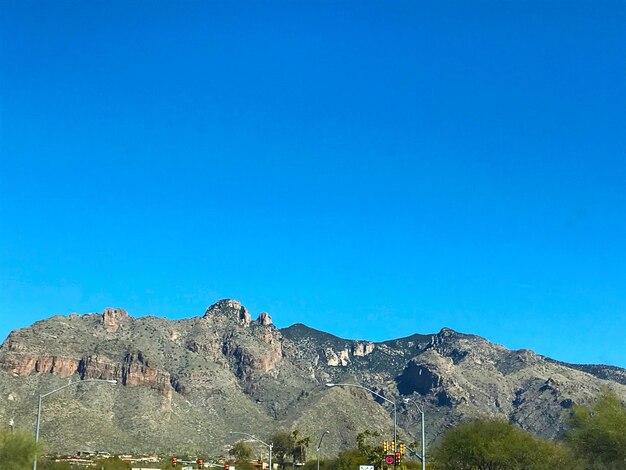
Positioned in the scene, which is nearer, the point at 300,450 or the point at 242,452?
the point at 300,450

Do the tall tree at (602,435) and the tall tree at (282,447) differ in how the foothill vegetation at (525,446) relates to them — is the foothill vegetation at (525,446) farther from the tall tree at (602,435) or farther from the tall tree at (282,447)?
the tall tree at (282,447)

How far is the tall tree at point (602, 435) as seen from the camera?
58969mm

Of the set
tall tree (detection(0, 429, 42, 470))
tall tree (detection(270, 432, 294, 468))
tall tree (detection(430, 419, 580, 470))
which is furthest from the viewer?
tall tree (detection(270, 432, 294, 468))

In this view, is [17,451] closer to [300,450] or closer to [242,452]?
[300,450]

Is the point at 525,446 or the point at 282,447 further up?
the point at 525,446

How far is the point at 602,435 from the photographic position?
197ft

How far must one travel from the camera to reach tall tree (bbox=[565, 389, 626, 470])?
193 ft

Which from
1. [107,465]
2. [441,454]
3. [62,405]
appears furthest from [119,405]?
[441,454]

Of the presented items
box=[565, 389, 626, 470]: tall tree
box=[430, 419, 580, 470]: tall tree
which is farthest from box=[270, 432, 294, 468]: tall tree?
box=[565, 389, 626, 470]: tall tree

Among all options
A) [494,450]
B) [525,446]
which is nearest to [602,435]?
[525,446]

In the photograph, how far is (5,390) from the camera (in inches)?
7347

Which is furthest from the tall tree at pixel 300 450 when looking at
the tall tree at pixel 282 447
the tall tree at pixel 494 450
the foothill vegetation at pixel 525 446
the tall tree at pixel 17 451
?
the tall tree at pixel 17 451

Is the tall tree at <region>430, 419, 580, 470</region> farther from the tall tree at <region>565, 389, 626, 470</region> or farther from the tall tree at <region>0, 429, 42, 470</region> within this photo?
the tall tree at <region>0, 429, 42, 470</region>

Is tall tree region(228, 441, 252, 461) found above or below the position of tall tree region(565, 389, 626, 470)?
below
